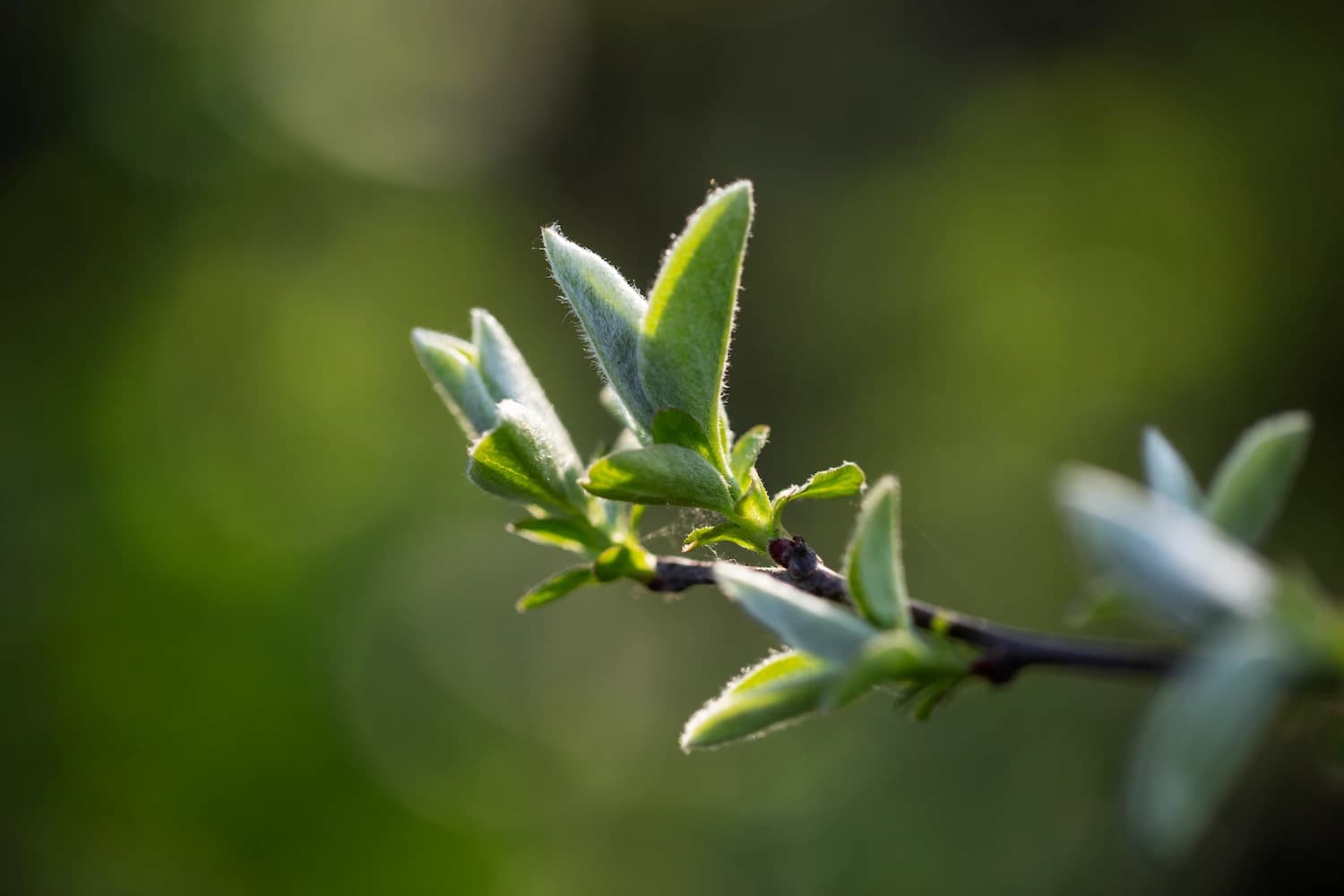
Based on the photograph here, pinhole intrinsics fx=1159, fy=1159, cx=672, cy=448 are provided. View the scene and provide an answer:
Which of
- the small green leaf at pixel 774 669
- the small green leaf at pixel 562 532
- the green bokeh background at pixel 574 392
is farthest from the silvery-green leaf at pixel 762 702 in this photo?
the green bokeh background at pixel 574 392

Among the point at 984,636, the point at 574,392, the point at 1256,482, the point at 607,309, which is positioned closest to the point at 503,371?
the point at 607,309

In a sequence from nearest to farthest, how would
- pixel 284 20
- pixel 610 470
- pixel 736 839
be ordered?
1. pixel 610 470
2. pixel 736 839
3. pixel 284 20

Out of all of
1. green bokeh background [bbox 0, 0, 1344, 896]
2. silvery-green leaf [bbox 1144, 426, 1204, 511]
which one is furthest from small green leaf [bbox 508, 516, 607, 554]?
green bokeh background [bbox 0, 0, 1344, 896]

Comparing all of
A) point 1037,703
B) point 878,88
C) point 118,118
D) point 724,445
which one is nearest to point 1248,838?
point 1037,703

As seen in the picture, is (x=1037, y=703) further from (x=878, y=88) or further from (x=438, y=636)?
(x=878, y=88)

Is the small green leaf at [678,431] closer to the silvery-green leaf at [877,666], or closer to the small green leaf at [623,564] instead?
the small green leaf at [623,564]
